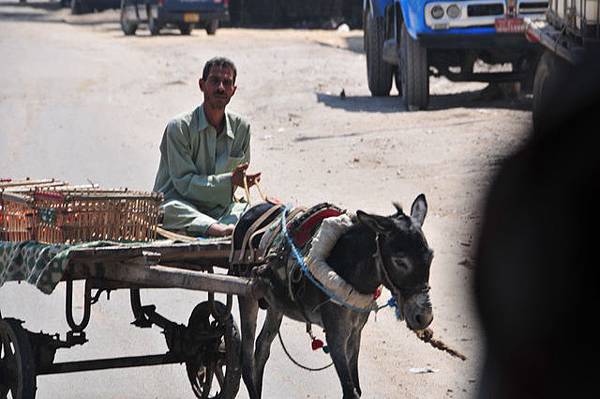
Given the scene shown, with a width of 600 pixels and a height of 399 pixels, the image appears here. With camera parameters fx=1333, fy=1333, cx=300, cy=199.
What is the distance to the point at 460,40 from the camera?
18.3 meters

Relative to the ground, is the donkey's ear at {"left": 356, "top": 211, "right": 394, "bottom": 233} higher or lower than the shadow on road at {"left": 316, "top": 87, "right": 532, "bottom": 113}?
higher

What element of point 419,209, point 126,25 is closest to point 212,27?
point 126,25

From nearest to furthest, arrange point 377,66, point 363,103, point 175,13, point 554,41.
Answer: point 554,41 < point 363,103 < point 377,66 < point 175,13

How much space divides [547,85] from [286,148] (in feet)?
13.0

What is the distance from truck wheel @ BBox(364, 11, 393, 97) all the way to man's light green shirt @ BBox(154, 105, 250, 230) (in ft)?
48.1

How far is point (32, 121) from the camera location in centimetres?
2016

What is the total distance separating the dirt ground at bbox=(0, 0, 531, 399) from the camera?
808cm

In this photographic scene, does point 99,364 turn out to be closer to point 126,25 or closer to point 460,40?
point 460,40

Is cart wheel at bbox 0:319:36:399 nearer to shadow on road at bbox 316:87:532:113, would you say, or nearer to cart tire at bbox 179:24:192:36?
shadow on road at bbox 316:87:532:113

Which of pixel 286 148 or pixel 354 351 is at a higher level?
pixel 354 351

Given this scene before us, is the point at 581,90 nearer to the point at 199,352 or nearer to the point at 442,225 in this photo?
the point at 442,225

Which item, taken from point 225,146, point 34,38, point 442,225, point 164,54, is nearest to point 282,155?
point 442,225

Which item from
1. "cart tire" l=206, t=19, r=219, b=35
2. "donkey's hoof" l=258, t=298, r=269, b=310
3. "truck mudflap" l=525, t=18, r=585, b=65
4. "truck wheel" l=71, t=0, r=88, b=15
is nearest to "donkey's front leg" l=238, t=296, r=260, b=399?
"donkey's hoof" l=258, t=298, r=269, b=310

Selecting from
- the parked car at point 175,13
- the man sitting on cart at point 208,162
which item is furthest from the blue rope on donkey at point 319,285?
the parked car at point 175,13
